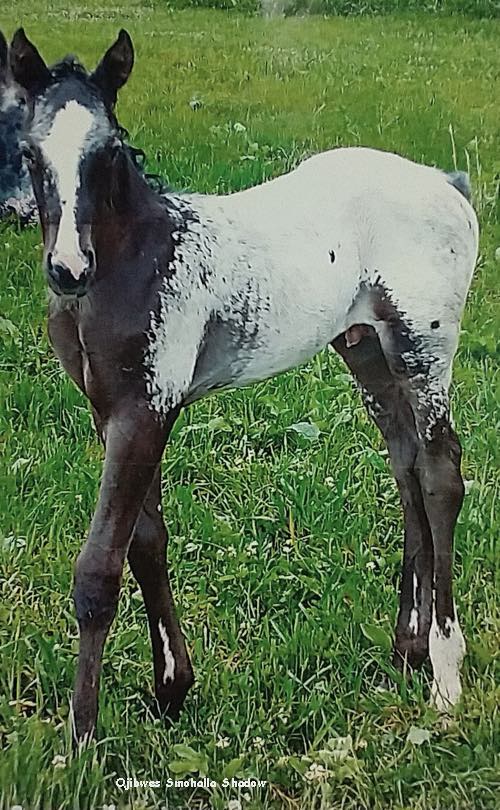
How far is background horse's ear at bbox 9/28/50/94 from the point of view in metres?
0.89

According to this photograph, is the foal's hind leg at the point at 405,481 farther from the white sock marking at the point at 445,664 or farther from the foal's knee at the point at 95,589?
the foal's knee at the point at 95,589

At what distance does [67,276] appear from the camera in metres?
0.87

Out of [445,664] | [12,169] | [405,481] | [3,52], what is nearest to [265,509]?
[405,481]

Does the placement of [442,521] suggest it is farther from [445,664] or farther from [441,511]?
[445,664]

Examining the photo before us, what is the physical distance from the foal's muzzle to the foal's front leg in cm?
15

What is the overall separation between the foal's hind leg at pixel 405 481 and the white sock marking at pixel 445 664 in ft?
0.10

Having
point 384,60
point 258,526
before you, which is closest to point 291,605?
point 258,526

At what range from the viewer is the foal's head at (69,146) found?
0.88 metres

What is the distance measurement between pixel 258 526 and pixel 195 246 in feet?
1.38

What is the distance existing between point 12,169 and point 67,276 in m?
0.37

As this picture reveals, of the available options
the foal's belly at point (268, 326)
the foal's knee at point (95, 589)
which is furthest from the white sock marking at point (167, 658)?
the foal's belly at point (268, 326)

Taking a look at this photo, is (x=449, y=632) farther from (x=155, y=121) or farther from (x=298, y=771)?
(x=155, y=121)

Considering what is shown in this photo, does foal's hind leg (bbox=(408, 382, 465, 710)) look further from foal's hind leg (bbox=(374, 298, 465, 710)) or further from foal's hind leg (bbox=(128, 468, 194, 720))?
foal's hind leg (bbox=(128, 468, 194, 720))

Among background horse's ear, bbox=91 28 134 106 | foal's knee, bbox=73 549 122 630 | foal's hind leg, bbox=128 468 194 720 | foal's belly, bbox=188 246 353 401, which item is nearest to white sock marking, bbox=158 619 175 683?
foal's hind leg, bbox=128 468 194 720
